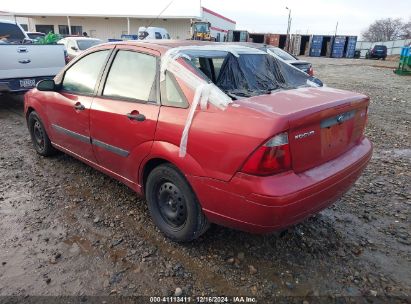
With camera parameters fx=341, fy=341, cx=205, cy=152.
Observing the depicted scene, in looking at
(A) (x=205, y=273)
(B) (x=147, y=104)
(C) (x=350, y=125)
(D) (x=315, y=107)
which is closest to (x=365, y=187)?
(C) (x=350, y=125)

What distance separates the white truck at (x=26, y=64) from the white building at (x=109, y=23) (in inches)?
1017

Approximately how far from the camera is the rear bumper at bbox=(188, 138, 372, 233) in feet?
7.29

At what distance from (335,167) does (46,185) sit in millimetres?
3247

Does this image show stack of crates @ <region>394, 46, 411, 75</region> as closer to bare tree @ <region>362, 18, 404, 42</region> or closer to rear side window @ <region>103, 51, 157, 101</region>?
rear side window @ <region>103, 51, 157, 101</region>

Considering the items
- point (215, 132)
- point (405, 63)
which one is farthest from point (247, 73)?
point (405, 63)

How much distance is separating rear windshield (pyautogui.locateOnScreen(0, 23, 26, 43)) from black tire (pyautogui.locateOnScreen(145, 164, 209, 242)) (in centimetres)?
912

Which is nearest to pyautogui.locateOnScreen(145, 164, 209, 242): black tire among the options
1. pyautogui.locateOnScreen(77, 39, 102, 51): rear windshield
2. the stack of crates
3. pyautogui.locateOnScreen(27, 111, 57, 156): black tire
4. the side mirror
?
the side mirror

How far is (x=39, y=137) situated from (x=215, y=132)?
11.5ft

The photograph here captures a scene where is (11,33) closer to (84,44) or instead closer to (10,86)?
(10,86)

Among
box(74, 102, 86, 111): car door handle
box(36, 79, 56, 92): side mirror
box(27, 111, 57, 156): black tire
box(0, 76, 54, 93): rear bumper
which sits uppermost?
box(36, 79, 56, 92): side mirror

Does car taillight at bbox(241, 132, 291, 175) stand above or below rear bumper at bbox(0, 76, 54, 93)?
above

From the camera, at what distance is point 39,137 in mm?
4867

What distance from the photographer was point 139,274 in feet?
8.59

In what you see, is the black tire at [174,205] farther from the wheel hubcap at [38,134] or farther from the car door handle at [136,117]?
the wheel hubcap at [38,134]
